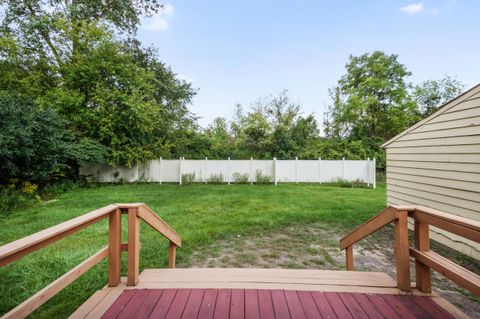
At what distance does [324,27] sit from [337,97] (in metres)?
12.5

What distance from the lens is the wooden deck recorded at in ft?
4.96

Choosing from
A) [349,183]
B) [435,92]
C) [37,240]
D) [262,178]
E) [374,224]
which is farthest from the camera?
[435,92]

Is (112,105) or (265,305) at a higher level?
(112,105)

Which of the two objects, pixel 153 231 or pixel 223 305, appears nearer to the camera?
pixel 223 305

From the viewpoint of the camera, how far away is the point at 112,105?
1098 cm

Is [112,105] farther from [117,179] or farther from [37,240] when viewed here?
[37,240]

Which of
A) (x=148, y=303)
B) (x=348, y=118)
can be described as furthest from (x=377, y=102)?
(x=148, y=303)

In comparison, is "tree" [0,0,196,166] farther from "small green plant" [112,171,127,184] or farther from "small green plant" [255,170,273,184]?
"small green plant" [255,170,273,184]

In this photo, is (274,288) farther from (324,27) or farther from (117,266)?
(324,27)

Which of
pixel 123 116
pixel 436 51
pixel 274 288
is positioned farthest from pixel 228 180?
pixel 436 51

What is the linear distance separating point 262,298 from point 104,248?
1250mm

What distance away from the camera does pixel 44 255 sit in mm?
3217

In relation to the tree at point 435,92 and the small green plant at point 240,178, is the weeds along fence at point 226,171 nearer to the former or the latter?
the small green plant at point 240,178

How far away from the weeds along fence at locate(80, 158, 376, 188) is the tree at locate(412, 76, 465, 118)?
47.5 ft
